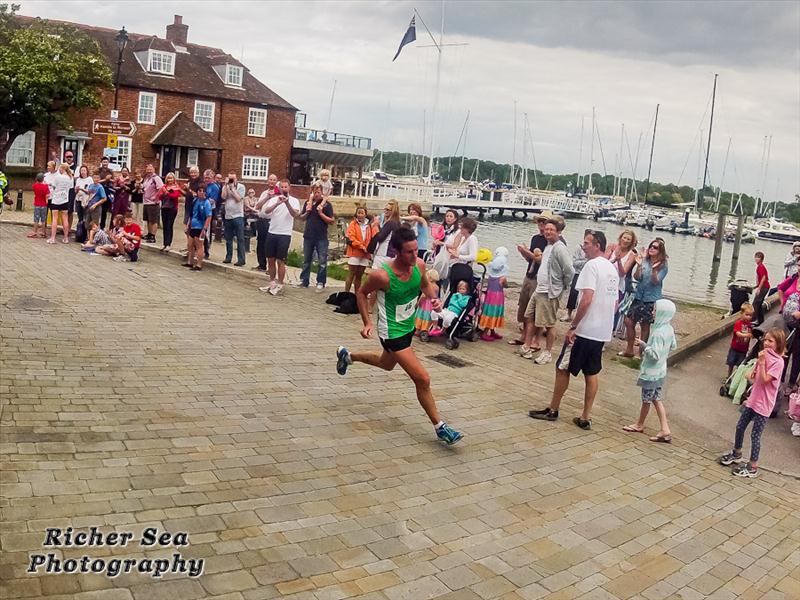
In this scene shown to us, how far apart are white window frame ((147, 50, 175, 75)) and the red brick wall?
65.4 inches

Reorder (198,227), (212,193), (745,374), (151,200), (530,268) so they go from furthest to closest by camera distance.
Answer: (151,200), (212,193), (198,227), (530,268), (745,374)

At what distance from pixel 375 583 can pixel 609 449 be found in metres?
3.86

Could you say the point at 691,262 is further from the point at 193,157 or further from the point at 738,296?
the point at 738,296

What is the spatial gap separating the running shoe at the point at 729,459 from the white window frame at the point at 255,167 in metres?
43.1

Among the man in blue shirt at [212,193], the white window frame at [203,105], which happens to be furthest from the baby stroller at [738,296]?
the white window frame at [203,105]

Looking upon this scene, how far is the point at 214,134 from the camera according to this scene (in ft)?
151

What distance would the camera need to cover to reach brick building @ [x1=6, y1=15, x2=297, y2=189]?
3927cm

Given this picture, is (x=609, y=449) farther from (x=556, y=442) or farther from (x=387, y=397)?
(x=387, y=397)

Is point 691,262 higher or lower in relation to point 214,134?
lower

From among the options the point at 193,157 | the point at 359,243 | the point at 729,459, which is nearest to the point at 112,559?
the point at 729,459

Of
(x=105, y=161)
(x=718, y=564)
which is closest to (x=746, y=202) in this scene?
(x=105, y=161)

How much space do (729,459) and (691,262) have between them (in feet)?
168

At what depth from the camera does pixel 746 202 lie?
12519 centimetres

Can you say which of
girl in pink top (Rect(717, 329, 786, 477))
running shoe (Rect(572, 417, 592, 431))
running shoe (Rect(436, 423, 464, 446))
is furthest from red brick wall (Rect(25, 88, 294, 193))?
girl in pink top (Rect(717, 329, 786, 477))
